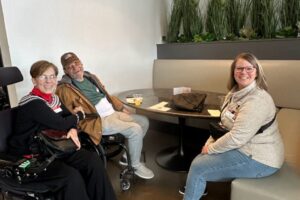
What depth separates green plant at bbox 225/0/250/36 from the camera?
310cm

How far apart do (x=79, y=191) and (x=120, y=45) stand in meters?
2.16

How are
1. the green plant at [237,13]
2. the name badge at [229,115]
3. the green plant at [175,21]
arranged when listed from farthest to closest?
the green plant at [175,21] < the green plant at [237,13] < the name badge at [229,115]

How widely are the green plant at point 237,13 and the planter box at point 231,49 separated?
0.25m

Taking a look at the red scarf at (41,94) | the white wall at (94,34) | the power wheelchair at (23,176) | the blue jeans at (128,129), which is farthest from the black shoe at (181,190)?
the white wall at (94,34)

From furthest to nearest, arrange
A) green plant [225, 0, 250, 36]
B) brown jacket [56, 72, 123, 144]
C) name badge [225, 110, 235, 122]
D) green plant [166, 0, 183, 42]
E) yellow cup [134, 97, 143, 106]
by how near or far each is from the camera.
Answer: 1. green plant [166, 0, 183, 42]
2. green plant [225, 0, 250, 36]
3. yellow cup [134, 97, 143, 106]
4. brown jacket [56, 72, 123, 144]
5. name badge [225, 110, 235, 122]

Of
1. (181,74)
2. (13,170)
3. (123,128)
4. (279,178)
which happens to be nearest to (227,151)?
(279,178)

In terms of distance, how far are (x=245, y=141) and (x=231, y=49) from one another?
1736 millimetres

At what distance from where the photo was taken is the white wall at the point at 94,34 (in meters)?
2.52

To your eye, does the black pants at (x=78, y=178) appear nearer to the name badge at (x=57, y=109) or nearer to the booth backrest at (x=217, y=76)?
the name badge at (x=57, y=109)

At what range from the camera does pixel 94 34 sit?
10.1 feet

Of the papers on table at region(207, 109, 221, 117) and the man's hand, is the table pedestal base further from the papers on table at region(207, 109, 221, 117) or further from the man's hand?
the man's hand

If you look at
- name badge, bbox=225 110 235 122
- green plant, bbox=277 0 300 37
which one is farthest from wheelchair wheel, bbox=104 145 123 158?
green plant, bbox=277 0 300 37

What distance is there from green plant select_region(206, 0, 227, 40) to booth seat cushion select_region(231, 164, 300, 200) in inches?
77.7

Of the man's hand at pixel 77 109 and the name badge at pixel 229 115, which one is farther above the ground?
the man's hand at pixel 77 109
